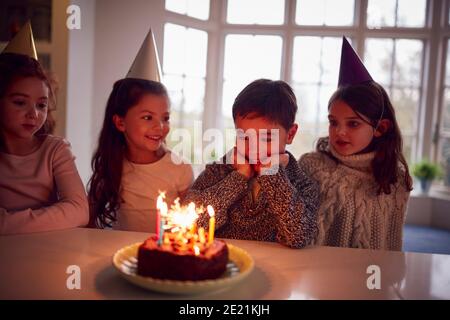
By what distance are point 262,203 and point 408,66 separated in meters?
3.67

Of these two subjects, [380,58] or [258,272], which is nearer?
[258,272]

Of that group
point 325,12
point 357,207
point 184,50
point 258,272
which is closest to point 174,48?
point 184,50

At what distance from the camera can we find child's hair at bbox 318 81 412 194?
4.52 ft

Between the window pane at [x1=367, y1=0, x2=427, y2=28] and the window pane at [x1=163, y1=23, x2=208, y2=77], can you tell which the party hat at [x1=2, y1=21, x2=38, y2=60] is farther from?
the window pane at [x1=367, y1=0, x2=427, y2=28]

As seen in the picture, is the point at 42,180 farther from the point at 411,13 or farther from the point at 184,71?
the point at 411,13

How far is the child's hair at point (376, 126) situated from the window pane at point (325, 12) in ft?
10.1

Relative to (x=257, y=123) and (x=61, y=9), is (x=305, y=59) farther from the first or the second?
(x=257, y=123)

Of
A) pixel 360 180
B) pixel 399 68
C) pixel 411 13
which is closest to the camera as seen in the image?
pixel 360 180

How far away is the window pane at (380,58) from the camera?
4250mm

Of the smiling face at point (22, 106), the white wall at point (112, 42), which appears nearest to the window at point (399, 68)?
the white wall at point (112, 42)

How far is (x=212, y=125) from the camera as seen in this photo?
4.30 metres

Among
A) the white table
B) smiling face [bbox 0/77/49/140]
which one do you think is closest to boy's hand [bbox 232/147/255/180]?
the white table

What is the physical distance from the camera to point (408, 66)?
4297 mm
